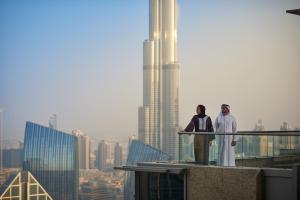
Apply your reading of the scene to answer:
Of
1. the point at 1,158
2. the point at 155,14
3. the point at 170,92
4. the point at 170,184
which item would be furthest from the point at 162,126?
the point at 170,184

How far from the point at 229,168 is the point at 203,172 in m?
0.50

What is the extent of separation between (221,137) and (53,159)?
56776 millimetres

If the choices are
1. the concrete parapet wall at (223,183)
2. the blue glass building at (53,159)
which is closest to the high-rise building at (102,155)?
the blue glass building at (53,159)

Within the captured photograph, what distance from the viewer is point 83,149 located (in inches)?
2462

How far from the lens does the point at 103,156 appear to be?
5650 cm

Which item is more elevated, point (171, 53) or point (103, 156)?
point (171, 53)

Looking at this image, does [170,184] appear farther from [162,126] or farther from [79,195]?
[162,126]

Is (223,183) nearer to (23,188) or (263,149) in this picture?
(263,149)

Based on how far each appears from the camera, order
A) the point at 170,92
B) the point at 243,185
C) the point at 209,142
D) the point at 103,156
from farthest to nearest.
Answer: the point at 170,92
the point at 103,156
the point at 209,142
the point at 243,185

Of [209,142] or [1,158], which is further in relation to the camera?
[1,158]

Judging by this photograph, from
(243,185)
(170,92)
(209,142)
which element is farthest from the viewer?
(170,92)

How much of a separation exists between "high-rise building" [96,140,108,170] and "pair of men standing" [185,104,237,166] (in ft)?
139

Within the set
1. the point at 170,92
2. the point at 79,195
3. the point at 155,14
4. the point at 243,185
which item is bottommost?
the point at 79,195

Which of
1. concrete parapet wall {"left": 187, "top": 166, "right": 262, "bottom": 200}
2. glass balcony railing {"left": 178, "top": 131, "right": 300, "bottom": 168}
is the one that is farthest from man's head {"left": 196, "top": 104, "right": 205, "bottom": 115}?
concrete parapet wall {"left": 187, "top": 166, "right": 262, "bottom": 200}
